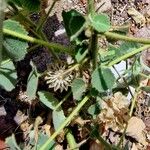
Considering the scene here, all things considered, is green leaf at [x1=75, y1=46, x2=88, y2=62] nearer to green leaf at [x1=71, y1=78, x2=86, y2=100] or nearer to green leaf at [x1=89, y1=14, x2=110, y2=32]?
green leaf at [x1=71, y1=78, x2=86, y2=100]

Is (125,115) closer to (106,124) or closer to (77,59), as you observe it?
(106,124)

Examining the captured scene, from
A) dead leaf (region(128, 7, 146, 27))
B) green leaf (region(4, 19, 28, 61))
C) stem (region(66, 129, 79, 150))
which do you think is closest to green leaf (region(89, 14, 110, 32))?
green leaf (region(4, 19, 28, 61))

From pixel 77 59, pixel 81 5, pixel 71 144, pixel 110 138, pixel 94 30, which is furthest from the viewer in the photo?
pixel 81 5

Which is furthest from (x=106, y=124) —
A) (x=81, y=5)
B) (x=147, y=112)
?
(x=81, y=5)

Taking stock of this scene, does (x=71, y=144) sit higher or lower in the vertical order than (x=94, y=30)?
lower

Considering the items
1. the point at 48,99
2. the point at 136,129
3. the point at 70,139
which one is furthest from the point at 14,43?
the point at 136,129

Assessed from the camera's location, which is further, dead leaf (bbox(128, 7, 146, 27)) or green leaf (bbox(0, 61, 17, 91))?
dead leaf (bbox(128, 7, 146, 27))
